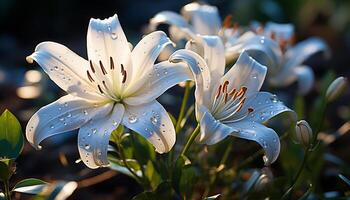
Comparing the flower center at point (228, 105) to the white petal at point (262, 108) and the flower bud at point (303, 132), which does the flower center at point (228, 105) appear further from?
the flower bud at point (303, 132)

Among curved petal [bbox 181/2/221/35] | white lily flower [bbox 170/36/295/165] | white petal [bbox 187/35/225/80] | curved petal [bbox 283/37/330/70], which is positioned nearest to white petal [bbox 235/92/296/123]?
white lily flower [bbox 170/36/295/165]

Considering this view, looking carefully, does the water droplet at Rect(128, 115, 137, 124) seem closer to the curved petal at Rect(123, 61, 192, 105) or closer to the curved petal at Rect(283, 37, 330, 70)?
the curved petal at Rect(123, 61, 192, 105)

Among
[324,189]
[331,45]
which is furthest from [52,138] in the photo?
[331,45]

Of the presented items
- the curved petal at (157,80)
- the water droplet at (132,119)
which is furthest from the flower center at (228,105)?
the water droplet at (132,119)

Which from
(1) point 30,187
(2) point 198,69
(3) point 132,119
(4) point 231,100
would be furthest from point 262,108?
(1) point 30,187

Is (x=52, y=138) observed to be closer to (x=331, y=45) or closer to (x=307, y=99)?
(x=307, y=99)

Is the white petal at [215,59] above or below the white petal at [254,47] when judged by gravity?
above

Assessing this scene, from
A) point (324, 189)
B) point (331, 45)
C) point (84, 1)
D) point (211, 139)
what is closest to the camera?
point (211, 139)
